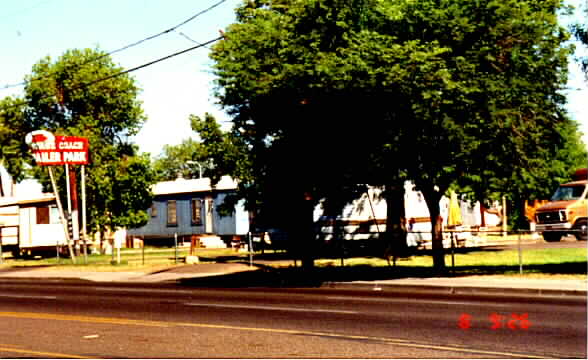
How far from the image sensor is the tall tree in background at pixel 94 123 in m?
51.9

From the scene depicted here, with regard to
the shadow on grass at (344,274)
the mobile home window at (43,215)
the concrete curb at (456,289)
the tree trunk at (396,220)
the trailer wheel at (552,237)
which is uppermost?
the mobile home window at (43,215)

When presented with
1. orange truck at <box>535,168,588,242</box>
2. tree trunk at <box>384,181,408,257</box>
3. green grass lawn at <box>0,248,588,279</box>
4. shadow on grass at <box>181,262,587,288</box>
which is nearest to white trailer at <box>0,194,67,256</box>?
green grass lawn at <box>0,248,588,279</box>

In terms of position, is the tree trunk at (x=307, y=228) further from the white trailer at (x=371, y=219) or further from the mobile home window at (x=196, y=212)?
the mobile home window at (x=196, y=212)

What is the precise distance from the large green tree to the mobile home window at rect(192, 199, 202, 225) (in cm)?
3052

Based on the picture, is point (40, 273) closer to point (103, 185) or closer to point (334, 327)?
point (103, 185)

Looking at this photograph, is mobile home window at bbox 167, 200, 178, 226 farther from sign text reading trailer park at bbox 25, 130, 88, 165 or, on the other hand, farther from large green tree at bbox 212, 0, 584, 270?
large green tree at bbox 212, 0, 584, 270

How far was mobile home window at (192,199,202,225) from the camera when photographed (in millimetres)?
54500

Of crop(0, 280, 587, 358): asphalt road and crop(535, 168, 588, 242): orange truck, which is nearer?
crop(0, 280, 587, 358): asphalt road

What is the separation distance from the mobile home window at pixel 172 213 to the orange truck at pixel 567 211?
1009 inches

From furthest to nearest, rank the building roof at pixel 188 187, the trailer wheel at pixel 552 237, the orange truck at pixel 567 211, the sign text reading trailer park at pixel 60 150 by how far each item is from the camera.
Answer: the building roof at pixel 188 187 < the trailer wheel at pixel 552 237 < the orange truck at pixel 567 211 < the sign text reading trailer park at pixel 60 150
